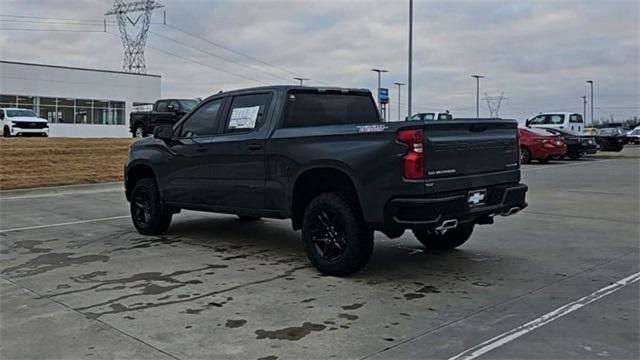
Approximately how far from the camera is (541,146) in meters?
23.7

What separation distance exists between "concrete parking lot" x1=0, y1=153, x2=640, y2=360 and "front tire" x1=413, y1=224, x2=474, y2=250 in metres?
0.14

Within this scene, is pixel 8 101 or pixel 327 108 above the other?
pixel 8 101

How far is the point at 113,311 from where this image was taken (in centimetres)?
511

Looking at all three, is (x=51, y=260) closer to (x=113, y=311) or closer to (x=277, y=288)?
(x=113, y=311)

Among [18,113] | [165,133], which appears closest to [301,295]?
[165,133]

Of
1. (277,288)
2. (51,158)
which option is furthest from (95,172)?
(277,288)

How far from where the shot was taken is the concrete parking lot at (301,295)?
4.30 m

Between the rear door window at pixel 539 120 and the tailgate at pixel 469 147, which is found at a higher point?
the rear door window at pixel 539 120

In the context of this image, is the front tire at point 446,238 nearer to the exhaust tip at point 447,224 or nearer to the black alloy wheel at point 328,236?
the black alloy wheel at point 328,236

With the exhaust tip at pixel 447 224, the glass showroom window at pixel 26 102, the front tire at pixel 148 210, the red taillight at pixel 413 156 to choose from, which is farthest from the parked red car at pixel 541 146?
the glass showroom window at pixel 26 102

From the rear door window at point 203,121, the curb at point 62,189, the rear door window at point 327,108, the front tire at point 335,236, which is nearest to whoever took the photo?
the front tire at point 335,236

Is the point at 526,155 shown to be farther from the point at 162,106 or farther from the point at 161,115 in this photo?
the point at 162,106

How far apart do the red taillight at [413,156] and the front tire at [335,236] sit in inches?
30.7

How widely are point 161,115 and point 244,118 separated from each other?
18.6m
